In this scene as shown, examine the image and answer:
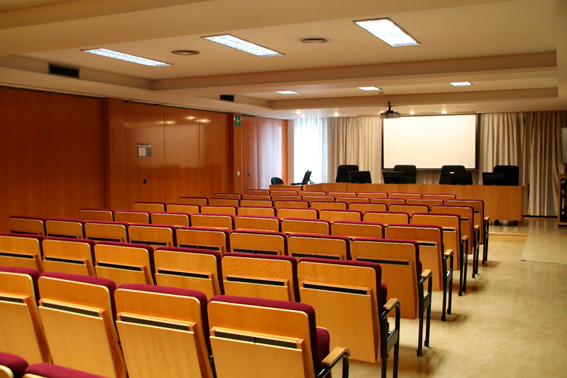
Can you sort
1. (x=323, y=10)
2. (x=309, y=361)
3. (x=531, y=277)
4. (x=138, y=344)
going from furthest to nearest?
1. (x=531, y=277)
2. (x=323, y=10)
3. (x=138, y=344)
4. (x=309, y=361)

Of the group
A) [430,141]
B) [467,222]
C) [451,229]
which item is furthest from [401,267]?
[430,141]

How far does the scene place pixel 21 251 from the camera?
171 inches

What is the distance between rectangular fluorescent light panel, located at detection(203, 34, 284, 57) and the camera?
673 cm

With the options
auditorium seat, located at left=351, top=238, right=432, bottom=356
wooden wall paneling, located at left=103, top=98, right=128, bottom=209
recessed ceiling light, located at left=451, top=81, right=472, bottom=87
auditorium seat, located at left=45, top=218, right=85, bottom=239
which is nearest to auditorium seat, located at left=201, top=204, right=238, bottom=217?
auditorium seat, located at left=45, top=218, right=85, bottom=239

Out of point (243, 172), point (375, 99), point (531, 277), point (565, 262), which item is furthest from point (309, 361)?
point (243, 172)

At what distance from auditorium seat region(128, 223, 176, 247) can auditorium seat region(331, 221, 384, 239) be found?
5.30 feet

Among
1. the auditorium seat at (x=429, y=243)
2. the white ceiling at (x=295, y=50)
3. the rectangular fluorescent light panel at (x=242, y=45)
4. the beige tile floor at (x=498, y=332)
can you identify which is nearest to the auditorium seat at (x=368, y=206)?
the beige tile floor at (x=498, y=332)

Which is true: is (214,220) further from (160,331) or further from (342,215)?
(160,331)

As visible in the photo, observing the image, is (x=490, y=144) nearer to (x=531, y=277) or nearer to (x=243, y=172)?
(x=243, y=172)

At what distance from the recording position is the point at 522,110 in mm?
14820

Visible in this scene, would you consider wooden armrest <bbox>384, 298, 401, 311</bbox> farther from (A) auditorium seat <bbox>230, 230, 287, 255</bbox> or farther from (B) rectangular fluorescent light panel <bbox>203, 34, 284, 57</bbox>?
(B) rectangular fluorescent light panel <bbox>203, 34, 284, 57</bbox>

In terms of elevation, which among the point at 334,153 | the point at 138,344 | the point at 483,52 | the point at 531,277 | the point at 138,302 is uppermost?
the point at 483,52

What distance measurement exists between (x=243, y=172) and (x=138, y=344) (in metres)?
13.2

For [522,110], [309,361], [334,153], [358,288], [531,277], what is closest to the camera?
[309,361]
